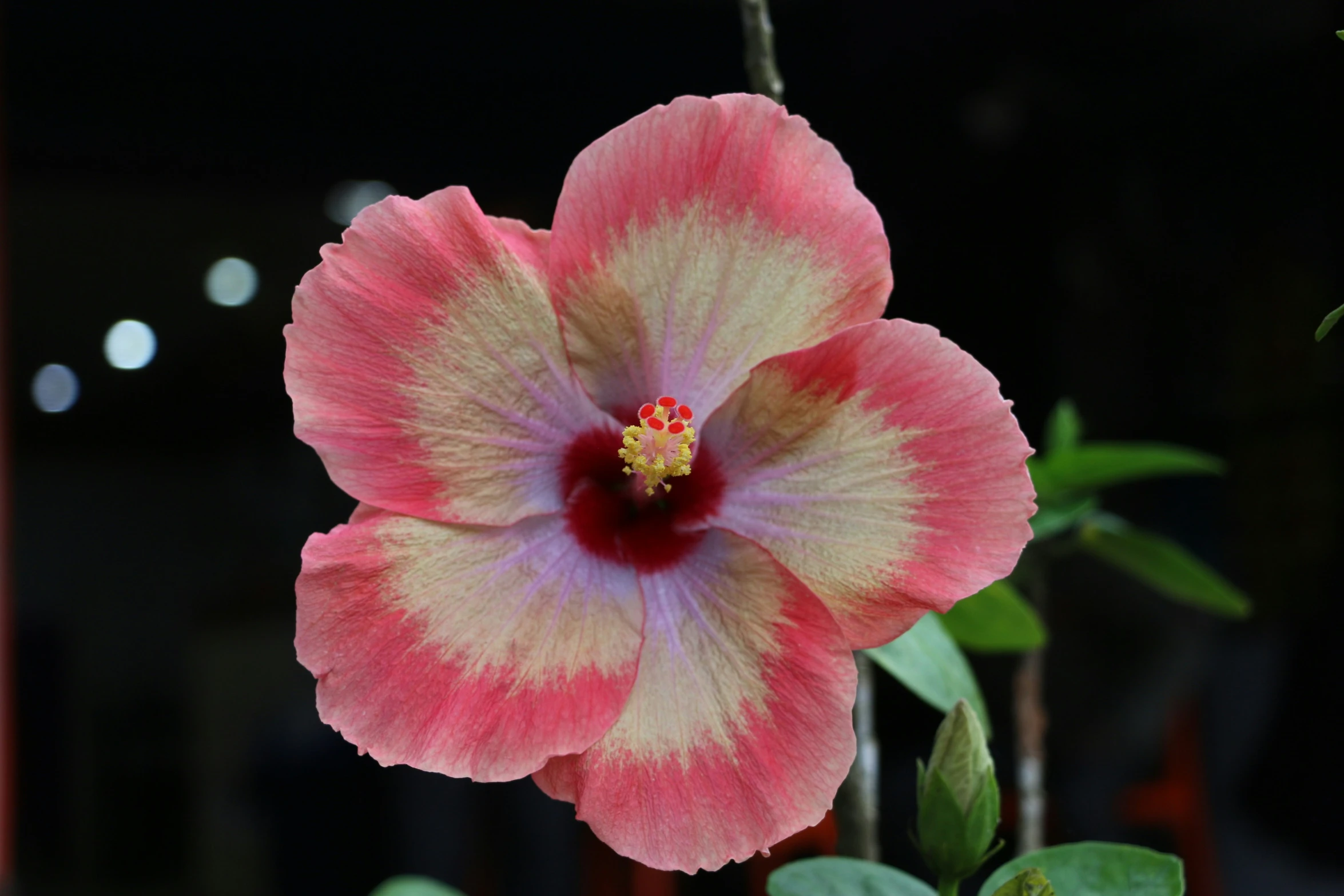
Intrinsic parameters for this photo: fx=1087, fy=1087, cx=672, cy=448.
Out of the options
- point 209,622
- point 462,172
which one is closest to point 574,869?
point 209,622

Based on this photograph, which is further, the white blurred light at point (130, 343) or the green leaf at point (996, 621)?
the white blurred light at point (130, 343)

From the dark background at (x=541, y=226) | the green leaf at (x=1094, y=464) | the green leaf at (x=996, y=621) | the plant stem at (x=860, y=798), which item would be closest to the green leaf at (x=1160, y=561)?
the green leaf at (x=1094, y=464)

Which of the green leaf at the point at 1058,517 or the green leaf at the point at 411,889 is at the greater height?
the green leaf at the point at 1058,517

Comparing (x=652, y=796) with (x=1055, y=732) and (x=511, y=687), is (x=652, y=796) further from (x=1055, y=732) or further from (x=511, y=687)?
(x=1055, y=732)

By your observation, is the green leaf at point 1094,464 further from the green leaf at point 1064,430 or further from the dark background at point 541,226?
the dark background at point 541,226

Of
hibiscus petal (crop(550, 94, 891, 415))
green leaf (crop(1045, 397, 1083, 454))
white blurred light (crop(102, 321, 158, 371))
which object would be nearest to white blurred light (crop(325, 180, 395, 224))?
white blurred light (crop(102, 321, 158, 371))

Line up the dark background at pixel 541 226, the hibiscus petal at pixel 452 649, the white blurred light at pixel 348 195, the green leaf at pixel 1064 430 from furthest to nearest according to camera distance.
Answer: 1. the white blurred light at pixel 348 195
2. the dark background at pixel 541 226
3. the green leaf at pixel 1064 430
4. the hibiscus petal at pixel 452 649
